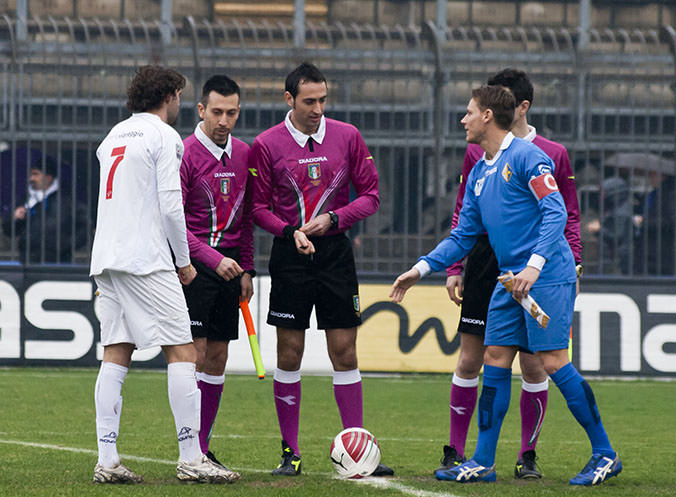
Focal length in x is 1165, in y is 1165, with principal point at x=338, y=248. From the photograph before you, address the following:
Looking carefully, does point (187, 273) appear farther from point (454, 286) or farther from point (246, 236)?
point (454, 286)

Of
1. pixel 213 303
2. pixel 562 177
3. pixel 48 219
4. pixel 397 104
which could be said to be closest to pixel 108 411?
pixel 213 303

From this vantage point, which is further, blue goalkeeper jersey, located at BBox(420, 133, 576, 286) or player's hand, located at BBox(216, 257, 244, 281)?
player's hand, located at BBox(216, 257, 244, 281)

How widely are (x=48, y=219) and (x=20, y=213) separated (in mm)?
290

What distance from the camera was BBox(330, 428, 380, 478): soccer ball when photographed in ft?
19.4

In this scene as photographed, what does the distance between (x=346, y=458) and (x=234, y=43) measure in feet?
22.5

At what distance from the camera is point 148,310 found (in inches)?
223

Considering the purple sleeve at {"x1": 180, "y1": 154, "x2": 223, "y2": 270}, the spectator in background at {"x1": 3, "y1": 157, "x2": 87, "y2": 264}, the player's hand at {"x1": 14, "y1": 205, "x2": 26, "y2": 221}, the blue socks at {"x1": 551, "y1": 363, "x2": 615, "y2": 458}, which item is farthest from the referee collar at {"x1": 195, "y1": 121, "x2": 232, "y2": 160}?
the player's hand at {"x1": 14, "y1": 205, "x2": 26, "y2": 221}

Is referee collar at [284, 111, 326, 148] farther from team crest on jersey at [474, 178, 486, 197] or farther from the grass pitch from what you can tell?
the grass pitch

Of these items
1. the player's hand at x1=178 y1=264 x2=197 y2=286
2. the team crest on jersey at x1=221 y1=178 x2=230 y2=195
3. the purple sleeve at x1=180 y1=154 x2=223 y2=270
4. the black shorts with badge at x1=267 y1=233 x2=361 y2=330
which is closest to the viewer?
the player's hand at x1=178 y1=264 x2=197 y2=286

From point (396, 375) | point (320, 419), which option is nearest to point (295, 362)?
point (320, 419)

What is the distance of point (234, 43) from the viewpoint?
1190 centimetres

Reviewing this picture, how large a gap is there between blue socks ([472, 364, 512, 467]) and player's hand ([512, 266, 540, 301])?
520 mm

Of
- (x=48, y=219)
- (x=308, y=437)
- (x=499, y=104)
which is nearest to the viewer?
(x=499, y=104)

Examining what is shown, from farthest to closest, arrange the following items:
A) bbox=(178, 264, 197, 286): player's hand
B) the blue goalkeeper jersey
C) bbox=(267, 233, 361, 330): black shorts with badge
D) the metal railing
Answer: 1. the metal railing
2. bbox=(267, 233, 361, 330): black shorts with badge
3. bbox=(178, 264, 197, 286): player's hand
4. the blue goalkeeper jersey
